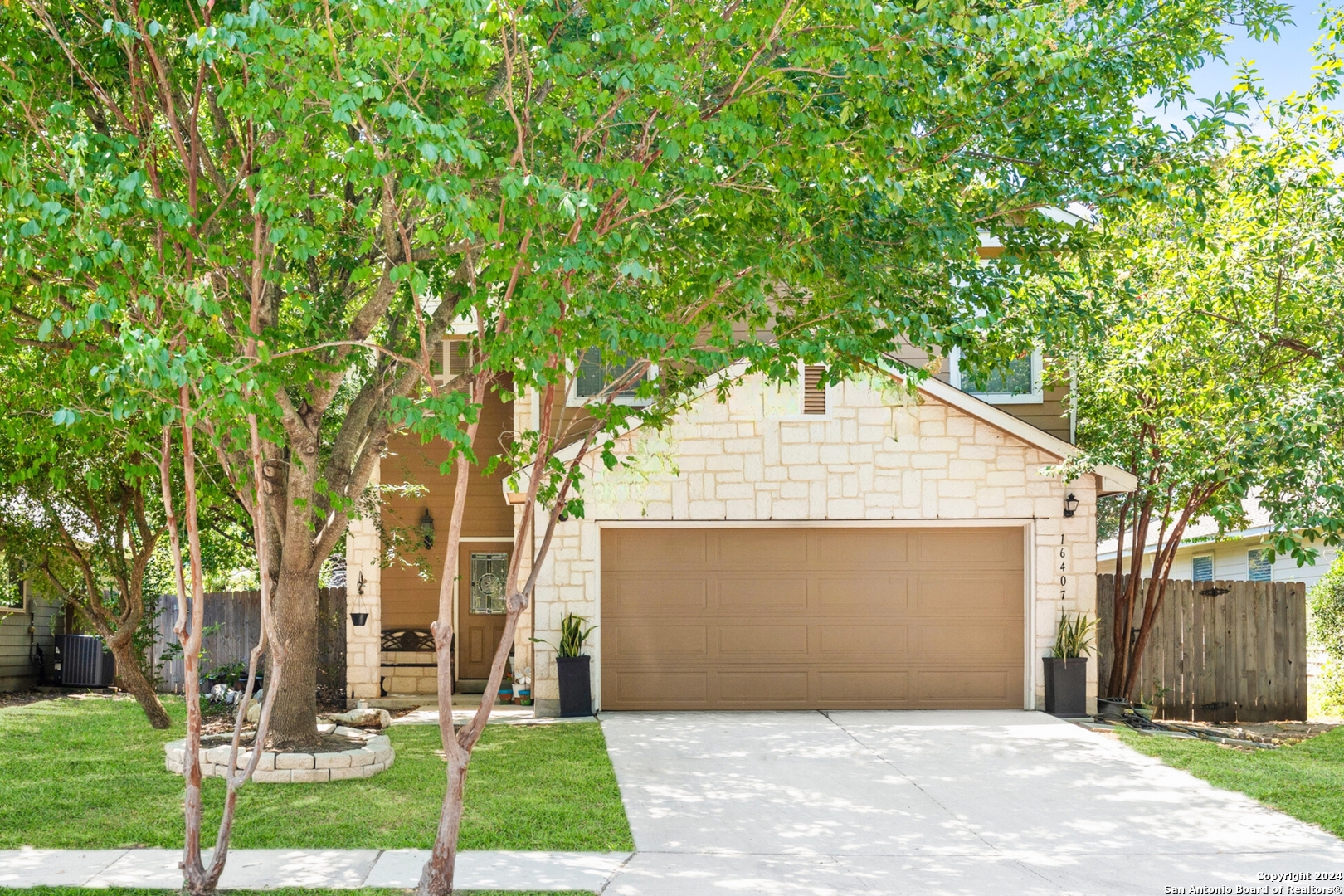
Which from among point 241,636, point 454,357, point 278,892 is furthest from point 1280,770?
point 241,636

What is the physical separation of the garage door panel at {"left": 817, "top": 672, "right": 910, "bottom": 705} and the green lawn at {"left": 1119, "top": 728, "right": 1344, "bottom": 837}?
2.46m

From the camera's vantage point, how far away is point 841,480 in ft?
42.9

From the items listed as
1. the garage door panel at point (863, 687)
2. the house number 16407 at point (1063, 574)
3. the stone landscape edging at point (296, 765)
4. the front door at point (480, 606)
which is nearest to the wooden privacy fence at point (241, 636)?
the front door at point (480, 606)

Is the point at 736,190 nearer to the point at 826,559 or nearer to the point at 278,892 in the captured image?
the point at 278,892

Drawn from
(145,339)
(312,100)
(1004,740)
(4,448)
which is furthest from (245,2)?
(1004,740)

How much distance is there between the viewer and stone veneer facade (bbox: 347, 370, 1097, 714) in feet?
42.5

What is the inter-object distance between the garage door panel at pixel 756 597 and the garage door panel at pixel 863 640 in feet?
1.46

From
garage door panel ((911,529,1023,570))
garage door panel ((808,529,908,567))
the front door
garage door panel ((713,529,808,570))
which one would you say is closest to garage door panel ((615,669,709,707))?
garage door panel ((713,529,808,570))

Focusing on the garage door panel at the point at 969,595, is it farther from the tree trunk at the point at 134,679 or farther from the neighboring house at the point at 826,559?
the tree trunk at the point at 134,679

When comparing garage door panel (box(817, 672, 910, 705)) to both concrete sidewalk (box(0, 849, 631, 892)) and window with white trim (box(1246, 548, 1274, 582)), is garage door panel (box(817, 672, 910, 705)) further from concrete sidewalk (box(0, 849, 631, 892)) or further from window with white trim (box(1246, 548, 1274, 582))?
window with white trim (box(1246, 548, 1274, 582))

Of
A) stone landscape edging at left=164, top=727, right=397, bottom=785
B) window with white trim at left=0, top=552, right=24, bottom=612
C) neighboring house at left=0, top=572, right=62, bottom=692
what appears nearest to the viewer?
stone landscape edging at left=164, top=727, right=397, bottom=785

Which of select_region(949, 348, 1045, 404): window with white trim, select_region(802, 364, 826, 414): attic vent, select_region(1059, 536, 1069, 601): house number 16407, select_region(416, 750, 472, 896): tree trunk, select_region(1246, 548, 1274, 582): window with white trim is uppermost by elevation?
select_region(949, 348, 1045, 404): window with white trim

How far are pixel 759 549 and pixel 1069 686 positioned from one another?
12.2 ft

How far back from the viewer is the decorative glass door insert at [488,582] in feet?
51.0
